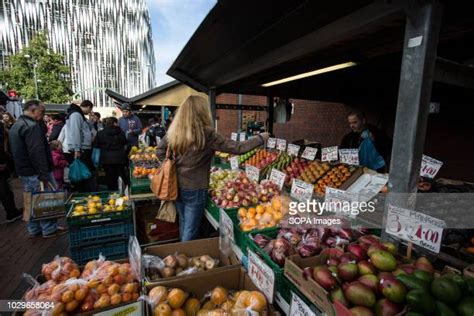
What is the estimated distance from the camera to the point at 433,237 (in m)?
1.36

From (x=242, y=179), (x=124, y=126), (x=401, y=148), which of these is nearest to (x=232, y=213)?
(x=242, y=179)

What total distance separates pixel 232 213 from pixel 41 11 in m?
62.9

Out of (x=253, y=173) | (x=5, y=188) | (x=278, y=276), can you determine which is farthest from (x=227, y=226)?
(x=5, y=188)

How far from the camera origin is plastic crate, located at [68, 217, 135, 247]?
10.2ft

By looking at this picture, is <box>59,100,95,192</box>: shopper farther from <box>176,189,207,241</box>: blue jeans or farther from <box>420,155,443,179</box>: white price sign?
<box>420,155,443,179</box>: white price sign

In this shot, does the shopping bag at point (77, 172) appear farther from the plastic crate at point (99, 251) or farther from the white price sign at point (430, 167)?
the white price sign at point (430, 167)

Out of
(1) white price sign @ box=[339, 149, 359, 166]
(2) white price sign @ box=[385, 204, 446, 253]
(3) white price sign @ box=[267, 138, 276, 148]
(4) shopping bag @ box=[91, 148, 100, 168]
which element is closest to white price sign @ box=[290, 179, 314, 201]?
(1) white price sign @ box=[339, 149, 359, 166]

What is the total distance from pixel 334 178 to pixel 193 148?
56.6 inches

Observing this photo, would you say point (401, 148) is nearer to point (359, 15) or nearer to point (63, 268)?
point (359, 15)

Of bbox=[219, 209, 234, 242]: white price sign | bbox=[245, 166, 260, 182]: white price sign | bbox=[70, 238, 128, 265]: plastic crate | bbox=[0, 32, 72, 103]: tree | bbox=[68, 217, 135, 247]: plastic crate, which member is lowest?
bbox=[70, 238, 128, 265]: plastic crate

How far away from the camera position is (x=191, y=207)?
2832mm

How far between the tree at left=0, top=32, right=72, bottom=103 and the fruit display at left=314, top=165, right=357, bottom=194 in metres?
29.3

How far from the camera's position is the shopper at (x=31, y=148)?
146 inches

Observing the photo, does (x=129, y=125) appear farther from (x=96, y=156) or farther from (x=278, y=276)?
(x=278, y=276)
